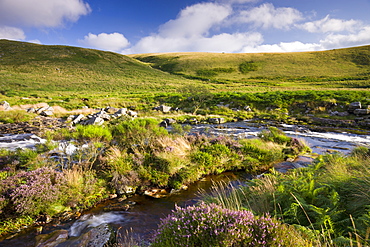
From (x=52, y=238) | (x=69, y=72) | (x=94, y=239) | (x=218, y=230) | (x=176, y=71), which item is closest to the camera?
(x=218, y=230)

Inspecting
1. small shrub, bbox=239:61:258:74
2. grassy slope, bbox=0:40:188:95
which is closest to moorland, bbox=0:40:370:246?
grassy slope, bbox=0:40:188:95

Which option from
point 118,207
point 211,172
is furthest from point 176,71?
point 118,207

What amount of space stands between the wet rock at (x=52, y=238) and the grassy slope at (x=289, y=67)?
232 ft

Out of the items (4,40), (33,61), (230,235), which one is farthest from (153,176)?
(4,40)

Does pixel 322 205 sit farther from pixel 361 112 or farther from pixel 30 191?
pixel 361 112

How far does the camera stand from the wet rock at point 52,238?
505 centimetres

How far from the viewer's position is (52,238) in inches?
207

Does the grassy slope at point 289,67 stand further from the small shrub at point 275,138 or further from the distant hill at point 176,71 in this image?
the small shrub at point 275,138

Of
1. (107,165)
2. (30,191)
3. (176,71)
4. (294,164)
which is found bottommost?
(294,164)

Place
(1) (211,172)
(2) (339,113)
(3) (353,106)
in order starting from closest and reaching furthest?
(1) (211,172)
(3) (353,106)
(2) (339,113)

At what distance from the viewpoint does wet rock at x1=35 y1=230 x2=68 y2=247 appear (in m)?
5.05

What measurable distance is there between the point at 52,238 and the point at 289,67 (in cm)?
11176

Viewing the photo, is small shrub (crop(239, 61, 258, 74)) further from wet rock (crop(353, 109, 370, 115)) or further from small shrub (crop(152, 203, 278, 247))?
small shrub (crop(152, 203, 278, 247))

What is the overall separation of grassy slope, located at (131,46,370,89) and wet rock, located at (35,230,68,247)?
70.9 meters
